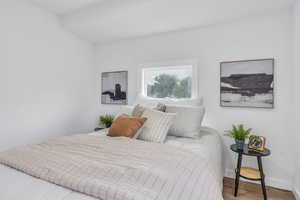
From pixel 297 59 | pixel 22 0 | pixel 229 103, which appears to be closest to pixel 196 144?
pixel 229 103

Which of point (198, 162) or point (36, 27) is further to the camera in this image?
point (36, 27)

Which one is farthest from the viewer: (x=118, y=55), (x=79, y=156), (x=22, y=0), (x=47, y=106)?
(x=118, y=55)

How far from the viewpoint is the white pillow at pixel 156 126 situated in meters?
1.71

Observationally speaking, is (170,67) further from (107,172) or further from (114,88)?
(107,172)

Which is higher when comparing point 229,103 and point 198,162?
point 229,103

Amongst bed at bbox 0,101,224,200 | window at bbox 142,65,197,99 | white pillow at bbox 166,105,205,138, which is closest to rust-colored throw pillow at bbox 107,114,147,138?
bed at bbox 0,101,224,200

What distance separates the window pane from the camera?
264 centimetres

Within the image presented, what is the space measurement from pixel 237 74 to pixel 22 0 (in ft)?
10.2

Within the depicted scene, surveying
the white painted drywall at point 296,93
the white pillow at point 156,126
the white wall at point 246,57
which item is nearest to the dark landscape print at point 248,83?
the white wall at point 246,57

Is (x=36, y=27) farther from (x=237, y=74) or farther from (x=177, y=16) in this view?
(x=237, y=74)

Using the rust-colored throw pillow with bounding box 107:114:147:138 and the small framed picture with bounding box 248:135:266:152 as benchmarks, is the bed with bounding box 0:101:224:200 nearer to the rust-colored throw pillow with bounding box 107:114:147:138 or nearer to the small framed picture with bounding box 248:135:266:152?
the rust-colored throw pillow with bounding box 107:114:147:138

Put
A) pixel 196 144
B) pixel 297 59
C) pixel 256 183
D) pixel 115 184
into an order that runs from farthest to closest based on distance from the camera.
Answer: pixel 256 183, pixel 297 59, pixel 196 144, pixel 115 184

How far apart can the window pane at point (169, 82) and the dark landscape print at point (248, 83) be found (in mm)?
527

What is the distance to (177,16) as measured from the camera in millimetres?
2248
